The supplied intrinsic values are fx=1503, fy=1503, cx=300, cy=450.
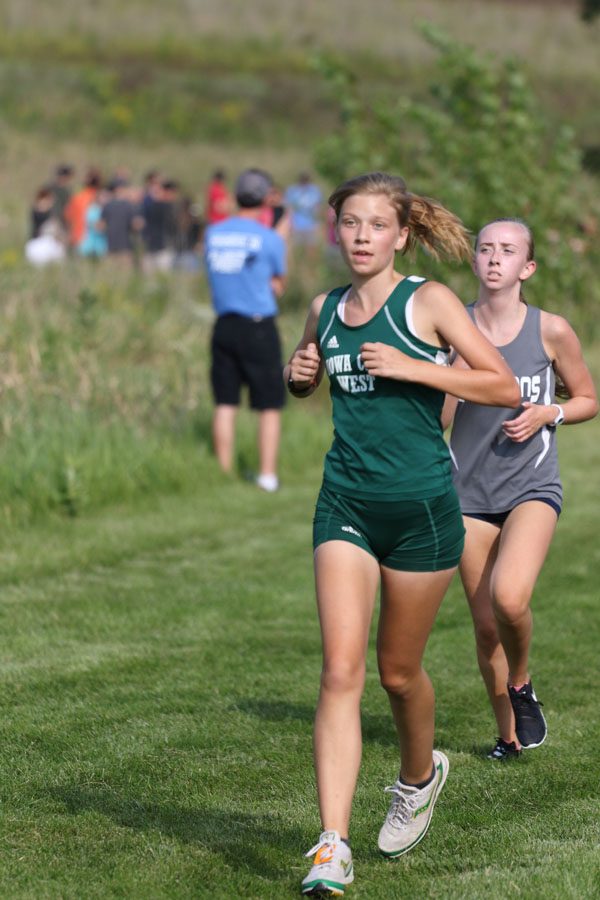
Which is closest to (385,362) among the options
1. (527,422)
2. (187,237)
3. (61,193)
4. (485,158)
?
(527,422)

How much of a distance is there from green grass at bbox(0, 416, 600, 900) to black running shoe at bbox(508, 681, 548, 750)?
4.0 inches

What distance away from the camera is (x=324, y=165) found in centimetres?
1800

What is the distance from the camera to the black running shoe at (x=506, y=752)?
19.2 feet

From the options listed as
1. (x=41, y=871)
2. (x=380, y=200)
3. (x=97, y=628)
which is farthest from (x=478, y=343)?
(x=97, y=628)

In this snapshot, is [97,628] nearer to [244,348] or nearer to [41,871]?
[41,871]

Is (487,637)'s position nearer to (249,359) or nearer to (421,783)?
(421,783)

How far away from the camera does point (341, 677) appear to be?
430cm

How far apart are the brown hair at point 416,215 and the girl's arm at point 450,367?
27 centimetres

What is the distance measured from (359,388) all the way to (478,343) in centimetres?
38

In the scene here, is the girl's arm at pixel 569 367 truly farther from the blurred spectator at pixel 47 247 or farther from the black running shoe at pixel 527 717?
the blurred spectator at pixel 47 247

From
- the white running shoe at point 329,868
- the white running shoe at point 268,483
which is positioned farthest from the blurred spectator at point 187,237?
the white running shoe at point 329,868

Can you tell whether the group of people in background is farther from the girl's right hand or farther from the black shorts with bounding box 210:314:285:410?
the girl's right hand

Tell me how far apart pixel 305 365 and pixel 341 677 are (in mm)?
980

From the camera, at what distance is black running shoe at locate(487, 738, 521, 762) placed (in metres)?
5.84
